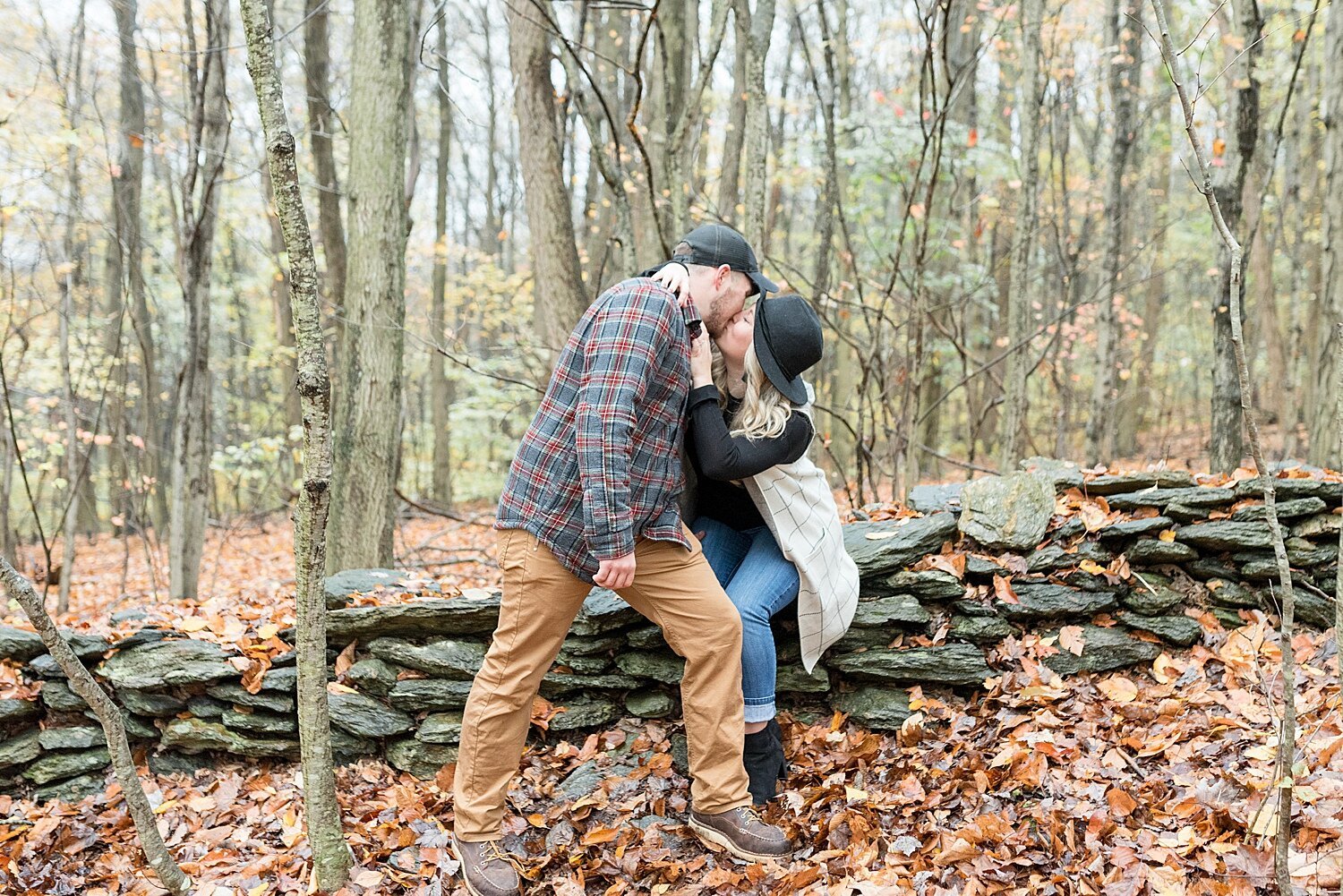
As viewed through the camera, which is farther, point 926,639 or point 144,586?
point 144,586

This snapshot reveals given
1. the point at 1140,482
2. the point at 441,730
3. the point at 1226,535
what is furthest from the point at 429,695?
the point at 1226,535

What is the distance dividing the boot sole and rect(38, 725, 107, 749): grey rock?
2.52m

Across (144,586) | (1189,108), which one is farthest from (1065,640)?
(144,586)

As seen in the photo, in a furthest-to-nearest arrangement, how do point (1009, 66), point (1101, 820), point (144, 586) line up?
point (1009, 66)
point (144, 586)
point (1101, 820)

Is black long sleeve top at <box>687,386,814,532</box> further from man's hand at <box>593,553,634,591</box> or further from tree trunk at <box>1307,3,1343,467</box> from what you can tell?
tree trunk at <box>1307,3,1343,467</box>

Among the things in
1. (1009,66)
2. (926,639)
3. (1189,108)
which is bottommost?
(926,639)

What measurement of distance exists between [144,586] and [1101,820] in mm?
10499

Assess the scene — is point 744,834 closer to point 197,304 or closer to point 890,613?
point 890,613

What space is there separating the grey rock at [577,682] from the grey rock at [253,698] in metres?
1.09

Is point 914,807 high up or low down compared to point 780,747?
down

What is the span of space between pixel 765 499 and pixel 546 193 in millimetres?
3696

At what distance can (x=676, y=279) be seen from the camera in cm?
302

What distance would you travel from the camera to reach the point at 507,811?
11.0 feet

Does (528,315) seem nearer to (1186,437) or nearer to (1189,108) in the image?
(1186,437)
